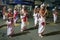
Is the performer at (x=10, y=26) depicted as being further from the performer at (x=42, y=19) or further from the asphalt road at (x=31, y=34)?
the performer at (x=42, y=19)

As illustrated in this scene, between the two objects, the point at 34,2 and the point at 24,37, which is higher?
the point at 34,2

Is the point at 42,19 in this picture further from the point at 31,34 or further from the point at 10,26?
the point at 10,26

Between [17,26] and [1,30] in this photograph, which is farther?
[17,26]

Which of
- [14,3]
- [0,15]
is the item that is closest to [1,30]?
[0,15]

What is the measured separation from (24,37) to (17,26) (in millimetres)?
3077

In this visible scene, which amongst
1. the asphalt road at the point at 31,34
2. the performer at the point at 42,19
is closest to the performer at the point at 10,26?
the asphalt road at the point at 31,34

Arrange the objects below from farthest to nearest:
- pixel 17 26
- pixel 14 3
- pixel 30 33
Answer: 1. pixel 14 3
2. pixel 17 26
3. pixel 30 33

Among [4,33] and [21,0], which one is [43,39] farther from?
[21,0]

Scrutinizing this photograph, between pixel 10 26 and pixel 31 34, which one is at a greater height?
pixel 10 26

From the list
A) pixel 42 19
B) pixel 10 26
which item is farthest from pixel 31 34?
pixel 10 26

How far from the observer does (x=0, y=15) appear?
2006 centimetres

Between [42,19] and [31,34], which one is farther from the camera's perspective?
[31,34]

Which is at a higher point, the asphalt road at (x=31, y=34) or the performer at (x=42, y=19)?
the performer at (x=42, y=19)

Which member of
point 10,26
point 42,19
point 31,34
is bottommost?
point 31,34
